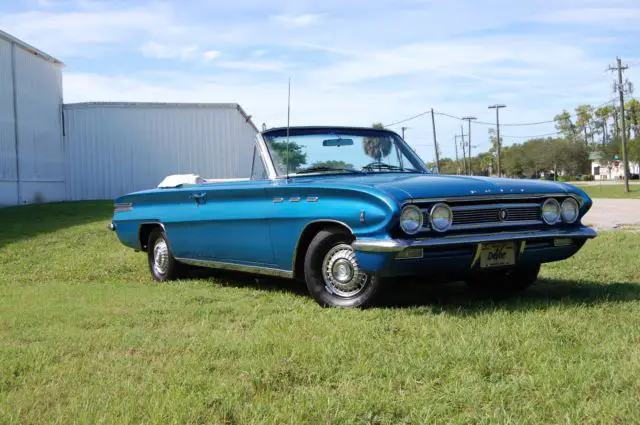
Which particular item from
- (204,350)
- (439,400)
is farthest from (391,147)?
(439,400)

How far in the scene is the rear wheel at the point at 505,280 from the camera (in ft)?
20.0

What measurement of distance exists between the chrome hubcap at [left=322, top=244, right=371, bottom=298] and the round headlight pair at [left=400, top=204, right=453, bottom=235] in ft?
1.67

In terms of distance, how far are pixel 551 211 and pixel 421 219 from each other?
1287 millimetres

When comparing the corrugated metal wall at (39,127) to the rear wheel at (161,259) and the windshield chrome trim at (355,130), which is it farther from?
the windshield chrome trim at (355,130)

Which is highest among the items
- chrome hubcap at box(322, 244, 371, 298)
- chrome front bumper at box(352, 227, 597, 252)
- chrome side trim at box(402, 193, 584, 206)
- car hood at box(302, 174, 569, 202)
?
car hood at box(302, 174, 569, 202)

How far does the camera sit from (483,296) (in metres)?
5.96

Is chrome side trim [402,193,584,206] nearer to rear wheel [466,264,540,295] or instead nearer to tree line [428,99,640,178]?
rear wheel [466,264,540,295]

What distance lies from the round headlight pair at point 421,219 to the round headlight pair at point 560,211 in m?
0.99

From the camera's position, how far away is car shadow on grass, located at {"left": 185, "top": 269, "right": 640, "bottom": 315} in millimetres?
5328

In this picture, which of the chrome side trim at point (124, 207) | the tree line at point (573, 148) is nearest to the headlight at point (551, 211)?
the chrome side trim at point (124, 207)

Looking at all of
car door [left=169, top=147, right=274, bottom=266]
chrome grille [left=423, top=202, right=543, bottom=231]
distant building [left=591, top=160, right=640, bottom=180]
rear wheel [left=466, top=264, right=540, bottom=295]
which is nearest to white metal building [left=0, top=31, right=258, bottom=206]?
car door [left=169, top=147, right=274, bottom=266]

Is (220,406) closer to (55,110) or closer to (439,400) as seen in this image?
(439,400)

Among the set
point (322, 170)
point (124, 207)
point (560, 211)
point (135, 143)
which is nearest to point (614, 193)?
point (135, 143)

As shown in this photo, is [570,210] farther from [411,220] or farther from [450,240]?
[411,220]
